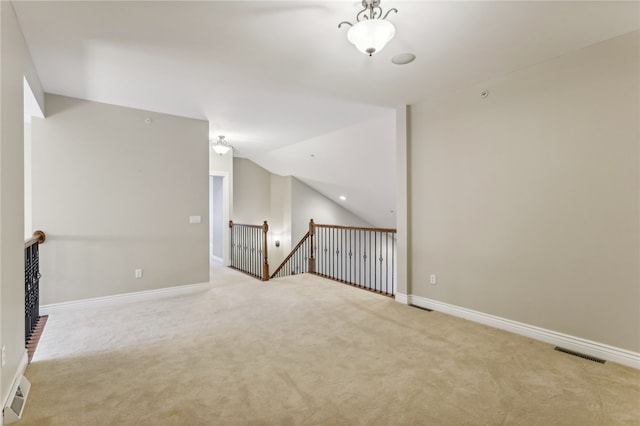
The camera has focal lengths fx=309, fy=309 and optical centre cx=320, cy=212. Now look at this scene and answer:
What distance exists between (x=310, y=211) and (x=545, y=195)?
260 inches

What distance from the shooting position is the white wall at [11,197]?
1864 millimetres

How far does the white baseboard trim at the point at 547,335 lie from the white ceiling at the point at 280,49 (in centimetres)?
253

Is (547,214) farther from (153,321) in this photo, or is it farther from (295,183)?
(295,183)

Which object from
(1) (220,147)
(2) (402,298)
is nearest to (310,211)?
(1) (220,147)

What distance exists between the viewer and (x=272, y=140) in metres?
6.37

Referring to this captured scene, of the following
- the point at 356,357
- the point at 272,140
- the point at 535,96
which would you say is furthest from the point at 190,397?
the point at 272,140

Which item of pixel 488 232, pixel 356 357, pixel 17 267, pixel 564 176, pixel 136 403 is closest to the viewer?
pixel 136 403

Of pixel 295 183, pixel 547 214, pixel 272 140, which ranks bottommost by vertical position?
pixel 547 214

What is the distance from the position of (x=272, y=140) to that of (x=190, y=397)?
511 cm

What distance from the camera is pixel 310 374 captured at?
2326mm

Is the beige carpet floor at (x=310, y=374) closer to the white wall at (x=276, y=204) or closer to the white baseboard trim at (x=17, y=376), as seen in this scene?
the white baseboard trim at (x=17, y=376)

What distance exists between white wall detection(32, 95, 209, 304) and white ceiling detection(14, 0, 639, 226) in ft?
1.06

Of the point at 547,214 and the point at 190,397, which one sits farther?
the point at 547,214

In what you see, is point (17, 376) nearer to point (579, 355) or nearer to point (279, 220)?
point (579, 355)
